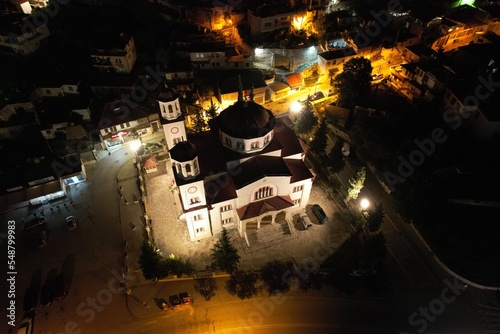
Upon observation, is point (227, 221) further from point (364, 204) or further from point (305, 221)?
point (364, 204)

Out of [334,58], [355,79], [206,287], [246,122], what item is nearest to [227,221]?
[206,287]

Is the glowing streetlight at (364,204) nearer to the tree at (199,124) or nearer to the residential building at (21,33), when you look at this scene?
the tree at (199,124)

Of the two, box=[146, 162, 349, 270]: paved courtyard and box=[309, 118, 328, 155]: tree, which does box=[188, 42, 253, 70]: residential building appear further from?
box=[146, 162, 349, 270]: paved courtyard

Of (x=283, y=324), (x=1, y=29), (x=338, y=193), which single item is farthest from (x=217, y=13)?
(x=283, y=324)

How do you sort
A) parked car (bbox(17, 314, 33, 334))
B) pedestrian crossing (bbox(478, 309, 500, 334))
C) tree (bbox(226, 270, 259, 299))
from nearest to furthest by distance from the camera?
parked car (bbox(17, 314, 33, 334)) < pedestrian crossing (bbox(478, 309, 500, 334)) < tree (bbox(226, 270, 259, 299))

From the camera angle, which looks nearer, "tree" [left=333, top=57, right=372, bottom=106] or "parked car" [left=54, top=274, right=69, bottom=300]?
"parked car" [left=54, top=274, right=69, bottom=300]

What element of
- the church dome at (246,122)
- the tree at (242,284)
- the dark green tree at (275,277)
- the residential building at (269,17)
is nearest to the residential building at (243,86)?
the residential building at (269,17)

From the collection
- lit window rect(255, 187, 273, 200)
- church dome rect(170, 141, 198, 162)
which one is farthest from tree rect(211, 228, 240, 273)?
church dome rect(170, 141, 198, 162)
